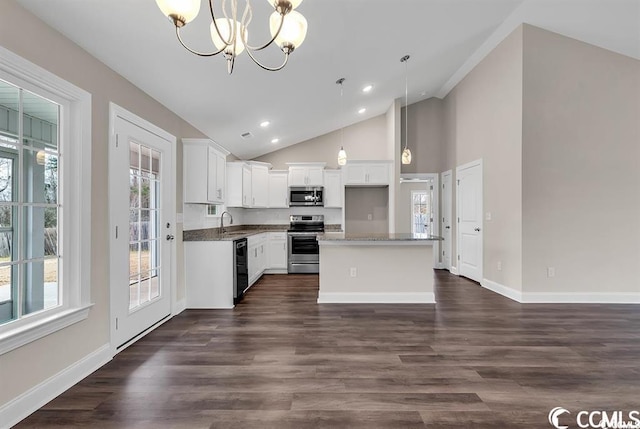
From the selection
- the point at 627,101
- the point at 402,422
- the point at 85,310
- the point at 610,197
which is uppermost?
the point at 627,101

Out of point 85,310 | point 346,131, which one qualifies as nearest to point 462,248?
point 346,131

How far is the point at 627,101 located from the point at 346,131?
14.6ft

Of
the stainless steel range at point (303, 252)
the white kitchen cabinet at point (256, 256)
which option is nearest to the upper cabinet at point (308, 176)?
the stainless steel range at point (303, 252)

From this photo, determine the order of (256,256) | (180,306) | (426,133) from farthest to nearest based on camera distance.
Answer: (426,133) < (256,256) < (180,306)

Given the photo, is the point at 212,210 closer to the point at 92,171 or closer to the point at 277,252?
the point at 277,252

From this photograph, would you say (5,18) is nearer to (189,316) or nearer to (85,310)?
(85,310)

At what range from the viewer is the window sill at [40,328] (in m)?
1.67

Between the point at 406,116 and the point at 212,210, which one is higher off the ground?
the point at 406,116

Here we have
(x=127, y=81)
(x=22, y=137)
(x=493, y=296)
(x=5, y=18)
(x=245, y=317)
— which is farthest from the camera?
(x=493, y=296)

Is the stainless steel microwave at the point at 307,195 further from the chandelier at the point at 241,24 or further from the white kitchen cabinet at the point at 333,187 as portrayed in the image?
the chandelier at the point at 241,24

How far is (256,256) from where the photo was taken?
5.35m

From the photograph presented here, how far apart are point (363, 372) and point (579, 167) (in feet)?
13.2

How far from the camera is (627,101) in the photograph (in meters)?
4.06

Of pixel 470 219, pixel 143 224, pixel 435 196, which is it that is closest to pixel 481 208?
pixel 470 219
